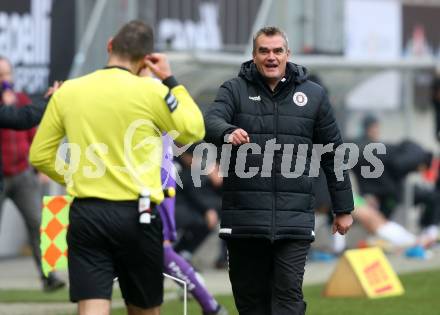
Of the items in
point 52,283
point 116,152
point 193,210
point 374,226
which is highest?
point 116,152

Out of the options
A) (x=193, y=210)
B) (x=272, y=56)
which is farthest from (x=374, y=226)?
(x=272, y=56)

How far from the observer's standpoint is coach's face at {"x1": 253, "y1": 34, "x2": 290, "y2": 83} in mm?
8148

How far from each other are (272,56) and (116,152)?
4.93ft

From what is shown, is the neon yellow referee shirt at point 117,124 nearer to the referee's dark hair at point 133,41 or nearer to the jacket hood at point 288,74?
the referee's dark hair at point 133,41

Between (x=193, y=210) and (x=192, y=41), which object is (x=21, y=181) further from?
(x=192, y=41)

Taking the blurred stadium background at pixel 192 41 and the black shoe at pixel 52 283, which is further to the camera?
the blurred stadium background at pixel 192 41

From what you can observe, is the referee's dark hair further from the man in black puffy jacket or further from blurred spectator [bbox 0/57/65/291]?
blurred spectator [bbox 0/57/65/291]

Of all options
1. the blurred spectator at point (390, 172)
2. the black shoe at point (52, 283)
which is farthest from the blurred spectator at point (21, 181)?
the blurred spectator at point (390, 172)

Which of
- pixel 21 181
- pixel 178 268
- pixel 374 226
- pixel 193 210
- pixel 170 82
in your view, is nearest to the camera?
pixel 170 82

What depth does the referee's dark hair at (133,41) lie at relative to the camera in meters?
7.07

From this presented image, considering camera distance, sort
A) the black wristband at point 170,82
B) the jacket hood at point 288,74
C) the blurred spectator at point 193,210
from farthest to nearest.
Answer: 1. the blurred spectator at point 193,210
2. the jacket hood at point 288,74
3. the black wristband at point 170,82

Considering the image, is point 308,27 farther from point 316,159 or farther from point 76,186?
point 76,186

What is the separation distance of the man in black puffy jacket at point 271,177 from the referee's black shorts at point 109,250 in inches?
41.6

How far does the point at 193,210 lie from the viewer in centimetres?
1485
